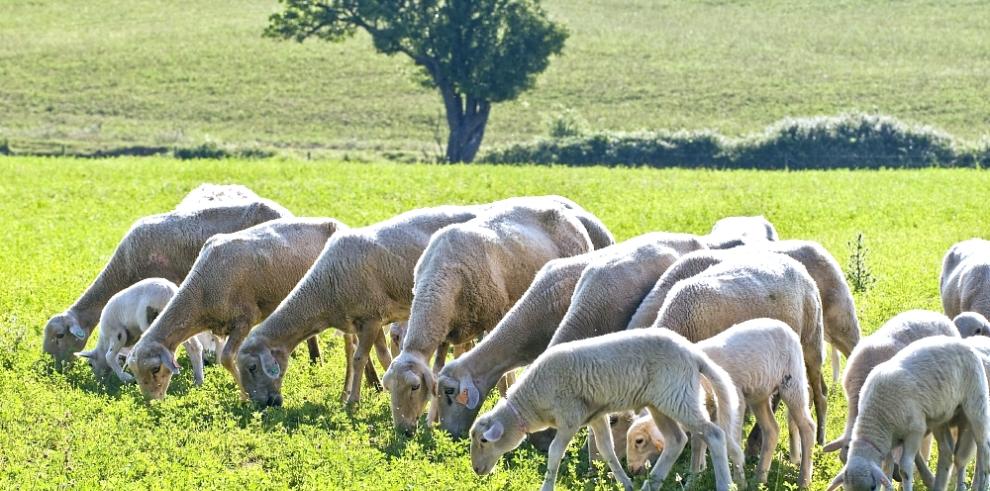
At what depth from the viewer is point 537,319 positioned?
12398 millimetres

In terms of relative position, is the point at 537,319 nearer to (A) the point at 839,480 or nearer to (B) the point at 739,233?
(A) the point at 839,480

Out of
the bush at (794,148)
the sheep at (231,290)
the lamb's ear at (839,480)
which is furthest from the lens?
the bush at (794,148)

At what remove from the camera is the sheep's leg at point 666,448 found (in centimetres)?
1015

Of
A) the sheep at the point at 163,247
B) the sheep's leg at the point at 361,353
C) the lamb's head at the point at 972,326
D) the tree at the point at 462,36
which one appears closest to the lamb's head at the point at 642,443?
the lamb's head at the point at 972,326

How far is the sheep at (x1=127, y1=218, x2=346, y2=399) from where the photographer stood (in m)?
14.1

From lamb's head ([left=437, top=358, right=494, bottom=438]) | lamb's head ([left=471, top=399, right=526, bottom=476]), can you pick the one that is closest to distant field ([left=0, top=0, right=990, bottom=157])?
lamb's head ([left=437, top=358, right=494, bottom=438])

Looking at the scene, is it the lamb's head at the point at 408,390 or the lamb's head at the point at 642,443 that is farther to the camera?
the lamb's head at the point at 408,390

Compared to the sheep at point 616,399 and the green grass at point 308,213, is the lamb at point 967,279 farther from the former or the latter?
the sheep at point 616,399

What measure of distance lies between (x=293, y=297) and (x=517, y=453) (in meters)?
3.46

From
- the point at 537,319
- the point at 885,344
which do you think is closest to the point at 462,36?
the point at 537,319

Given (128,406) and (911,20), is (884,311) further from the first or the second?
(911,20)

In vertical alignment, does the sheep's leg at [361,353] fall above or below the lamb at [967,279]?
below

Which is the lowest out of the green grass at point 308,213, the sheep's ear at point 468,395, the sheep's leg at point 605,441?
the green grass at point 308,213

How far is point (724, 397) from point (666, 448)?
0.66m
